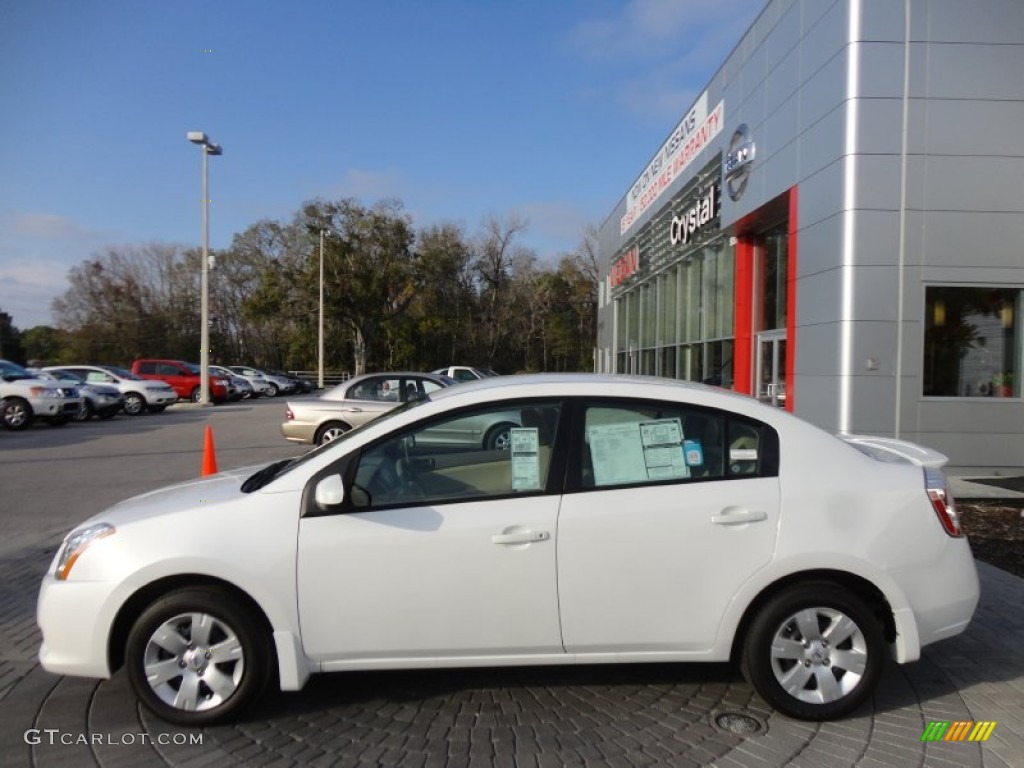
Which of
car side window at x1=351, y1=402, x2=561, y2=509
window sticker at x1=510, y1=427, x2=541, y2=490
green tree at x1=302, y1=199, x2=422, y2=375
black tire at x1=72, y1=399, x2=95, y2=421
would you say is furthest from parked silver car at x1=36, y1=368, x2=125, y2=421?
green tree at x1=302, y1=199, x2=422, y2=375

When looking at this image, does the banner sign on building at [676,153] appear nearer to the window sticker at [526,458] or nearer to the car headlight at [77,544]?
the window sticker at [526,458]

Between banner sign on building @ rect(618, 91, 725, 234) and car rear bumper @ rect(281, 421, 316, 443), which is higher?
banner sign on building @ rect(618, 91, 725, 234)

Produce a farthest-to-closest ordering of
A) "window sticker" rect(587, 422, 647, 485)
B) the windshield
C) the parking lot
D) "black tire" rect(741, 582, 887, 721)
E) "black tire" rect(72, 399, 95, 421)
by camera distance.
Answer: "black tire" rect(72, 399, 95, 421) → the windshield → "window sticker" rect(587, 422, 647, 485) → "black tire" rect(741, 582, 887, 721) → the parking lot

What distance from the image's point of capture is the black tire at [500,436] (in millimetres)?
3744

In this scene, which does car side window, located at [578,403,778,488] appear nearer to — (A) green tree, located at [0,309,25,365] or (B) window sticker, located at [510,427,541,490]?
(B) window sticker, located at [510,427,541,490]

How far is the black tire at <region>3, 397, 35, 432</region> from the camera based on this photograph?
17.2 metres

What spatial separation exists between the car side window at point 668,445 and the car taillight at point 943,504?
83cm

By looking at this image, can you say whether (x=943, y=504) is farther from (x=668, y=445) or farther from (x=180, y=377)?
(x=180, y=377)

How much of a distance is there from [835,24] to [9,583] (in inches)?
492

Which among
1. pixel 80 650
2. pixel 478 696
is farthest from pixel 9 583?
pixel 478 696

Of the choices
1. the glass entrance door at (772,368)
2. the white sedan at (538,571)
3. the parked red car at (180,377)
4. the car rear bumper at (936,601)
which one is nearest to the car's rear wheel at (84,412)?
the parked red car at (180,377)

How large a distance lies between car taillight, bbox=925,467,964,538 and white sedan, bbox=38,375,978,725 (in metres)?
0.02

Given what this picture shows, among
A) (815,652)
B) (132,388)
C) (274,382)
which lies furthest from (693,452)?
(274,382)

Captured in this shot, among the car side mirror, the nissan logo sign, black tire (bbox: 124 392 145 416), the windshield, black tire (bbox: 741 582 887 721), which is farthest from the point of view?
black tire (bbox: 124 392 145 416)
